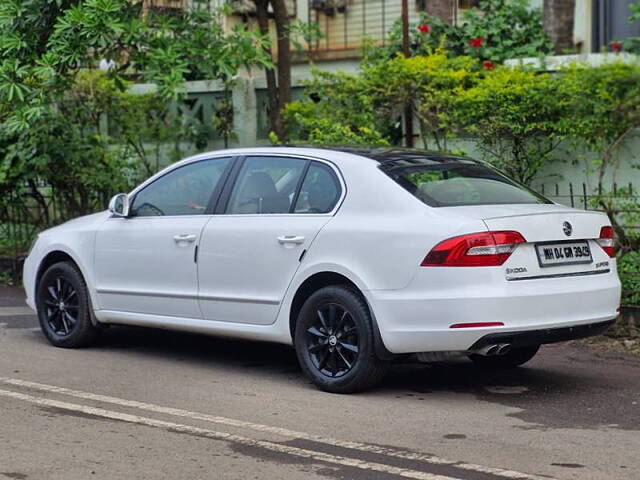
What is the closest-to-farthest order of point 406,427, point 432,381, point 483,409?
point 406,427 < point 483,409 < point 432,381

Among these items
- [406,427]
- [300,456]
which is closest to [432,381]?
[406,427]

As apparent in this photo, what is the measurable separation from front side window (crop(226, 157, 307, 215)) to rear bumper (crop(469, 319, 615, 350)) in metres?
1.80

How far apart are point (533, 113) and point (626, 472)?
19.5ft

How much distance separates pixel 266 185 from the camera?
8555mm

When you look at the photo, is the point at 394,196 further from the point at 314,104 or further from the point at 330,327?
the point at 314,104

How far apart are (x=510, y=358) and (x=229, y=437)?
2.83 m

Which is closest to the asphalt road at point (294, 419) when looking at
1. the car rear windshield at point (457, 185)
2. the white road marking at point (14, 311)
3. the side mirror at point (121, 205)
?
the side mirror at point (121, 205)

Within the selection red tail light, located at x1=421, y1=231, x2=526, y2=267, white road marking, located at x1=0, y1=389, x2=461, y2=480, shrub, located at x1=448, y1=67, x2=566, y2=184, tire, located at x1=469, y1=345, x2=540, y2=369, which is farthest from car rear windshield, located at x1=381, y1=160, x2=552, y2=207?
shrub, located at x1=448, y1=67, x2=566, y2=184

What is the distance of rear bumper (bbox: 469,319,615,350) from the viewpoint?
284 inches

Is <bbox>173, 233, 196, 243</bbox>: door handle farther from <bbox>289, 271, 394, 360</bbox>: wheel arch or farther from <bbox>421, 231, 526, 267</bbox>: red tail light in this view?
<bbox>421, 231, 526, 267</bbox>: red tail light

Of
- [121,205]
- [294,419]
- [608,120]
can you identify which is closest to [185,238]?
[121,205]

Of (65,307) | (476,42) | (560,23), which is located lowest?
(65,307)

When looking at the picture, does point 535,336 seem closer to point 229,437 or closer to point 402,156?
point 402,156

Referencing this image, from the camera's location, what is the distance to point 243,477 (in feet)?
19.0
